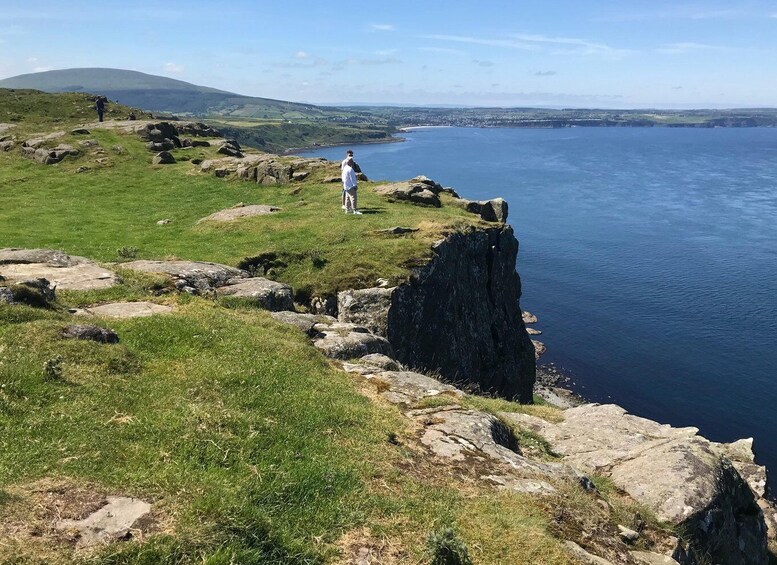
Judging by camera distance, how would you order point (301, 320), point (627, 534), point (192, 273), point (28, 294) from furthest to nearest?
point (192, 273) → point (301, 320) → point (28, 294) → point (627, 534)

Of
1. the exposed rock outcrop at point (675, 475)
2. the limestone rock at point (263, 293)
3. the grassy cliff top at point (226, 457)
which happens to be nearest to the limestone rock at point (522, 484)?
the grassy cliff top at point (226, 457)

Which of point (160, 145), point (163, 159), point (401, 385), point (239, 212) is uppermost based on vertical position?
point (160, 145)

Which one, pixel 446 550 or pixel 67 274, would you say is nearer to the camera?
pixel 446 550

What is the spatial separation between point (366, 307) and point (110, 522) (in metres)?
21.8

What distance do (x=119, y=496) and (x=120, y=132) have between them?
68.7 m

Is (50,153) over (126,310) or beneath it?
over

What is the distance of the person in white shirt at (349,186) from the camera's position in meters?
38.0

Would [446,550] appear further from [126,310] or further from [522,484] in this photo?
[126,310]

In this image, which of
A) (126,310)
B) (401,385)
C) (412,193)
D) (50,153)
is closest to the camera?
(401,385)

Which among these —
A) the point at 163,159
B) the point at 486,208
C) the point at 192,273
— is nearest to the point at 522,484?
the point at 192,273

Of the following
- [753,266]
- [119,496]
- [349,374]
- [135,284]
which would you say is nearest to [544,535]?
[119,496]

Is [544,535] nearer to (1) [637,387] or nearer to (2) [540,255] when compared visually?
(1) [637,387]

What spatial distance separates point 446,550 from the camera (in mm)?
8969

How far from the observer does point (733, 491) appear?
16.2 m
